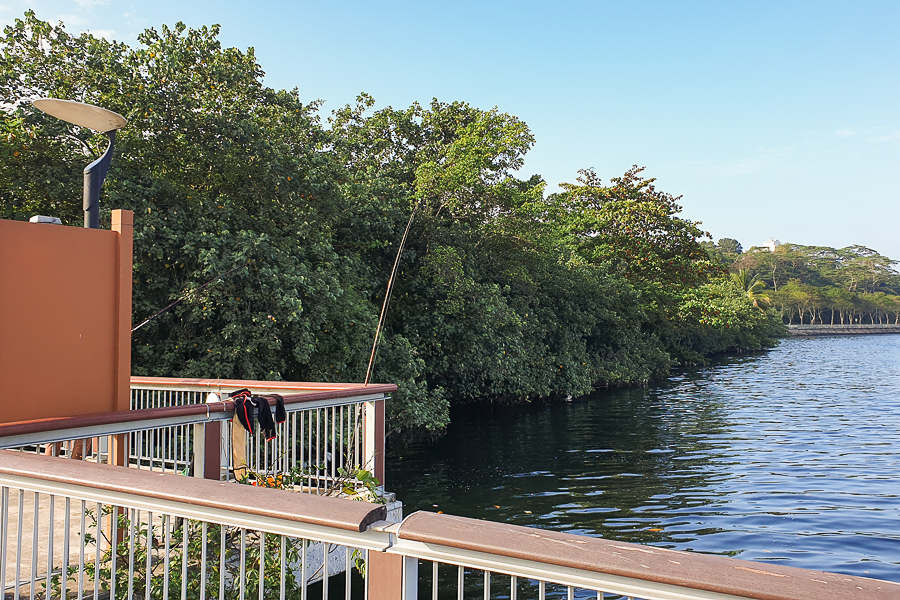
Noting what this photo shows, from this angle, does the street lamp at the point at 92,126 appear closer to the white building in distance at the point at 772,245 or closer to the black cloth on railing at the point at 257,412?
the black cloth on railing at the point at 257,412

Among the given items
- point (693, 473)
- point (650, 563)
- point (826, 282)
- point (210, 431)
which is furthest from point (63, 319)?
point (826, 282)

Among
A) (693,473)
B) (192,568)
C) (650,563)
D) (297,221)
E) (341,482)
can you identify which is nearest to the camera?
(650,563)

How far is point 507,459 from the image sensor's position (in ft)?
48.3

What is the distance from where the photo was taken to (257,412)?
5.09 metres

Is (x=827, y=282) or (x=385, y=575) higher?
(x=827, y=282)

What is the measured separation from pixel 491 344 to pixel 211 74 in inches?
357

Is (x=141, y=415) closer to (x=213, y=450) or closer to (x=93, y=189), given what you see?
(x=213, y=450)

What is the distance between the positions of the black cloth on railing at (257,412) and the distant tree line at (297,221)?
4.77 meters

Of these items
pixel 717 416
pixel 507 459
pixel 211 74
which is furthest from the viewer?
pixel 717 416

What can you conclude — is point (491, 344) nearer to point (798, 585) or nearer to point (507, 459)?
point (507, 459)

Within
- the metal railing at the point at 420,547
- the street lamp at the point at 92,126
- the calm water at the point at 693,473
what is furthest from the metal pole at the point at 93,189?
the calm water at the point at 693,473

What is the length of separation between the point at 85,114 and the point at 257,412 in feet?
8.29

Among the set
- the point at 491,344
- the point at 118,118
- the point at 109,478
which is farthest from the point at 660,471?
the point at 109,478

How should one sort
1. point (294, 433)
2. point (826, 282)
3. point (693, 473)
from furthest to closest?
point (826, 282) → point (693, 473) → point (294, 433)
